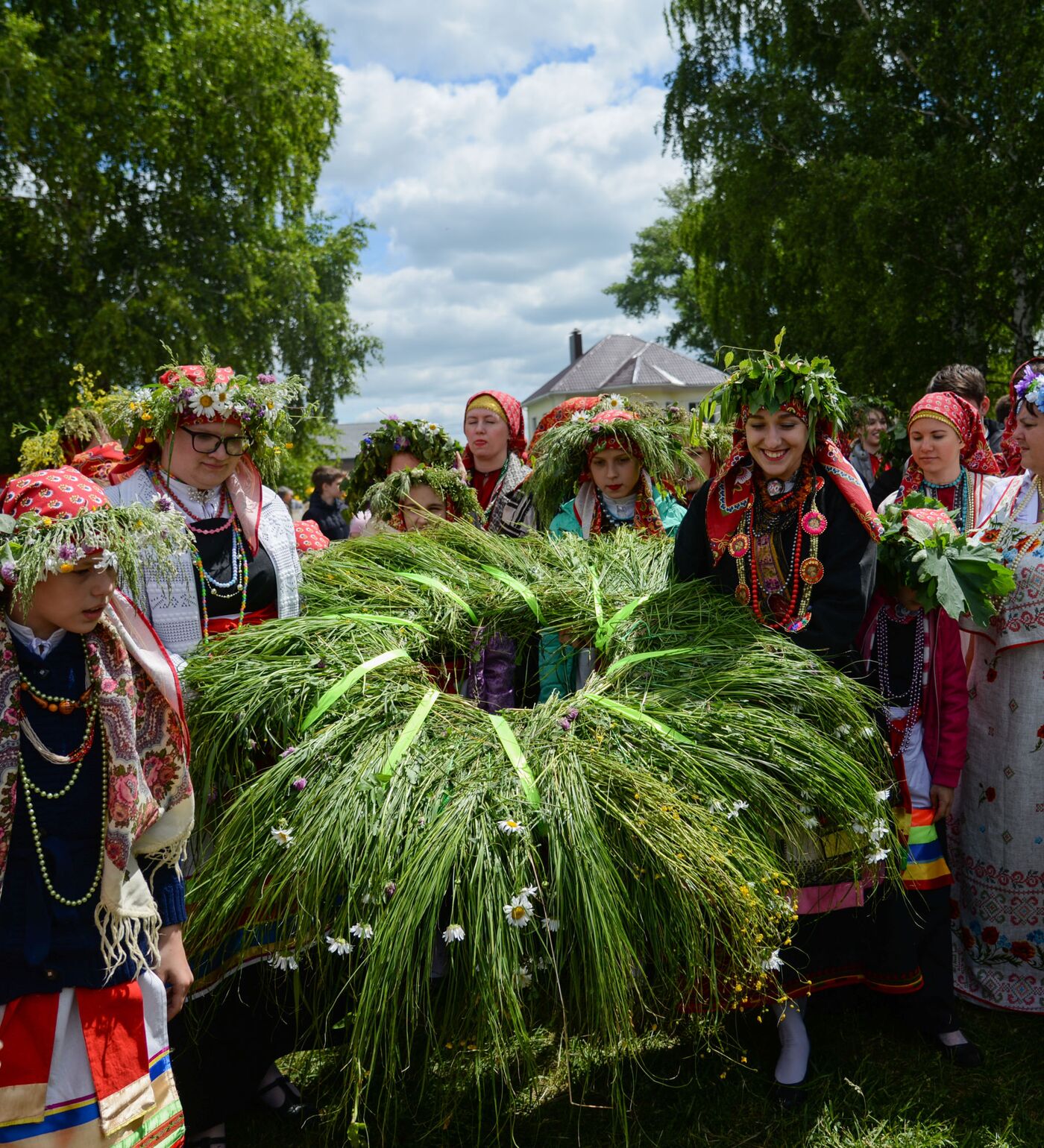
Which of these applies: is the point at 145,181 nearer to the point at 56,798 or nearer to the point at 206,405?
the point at 206,405

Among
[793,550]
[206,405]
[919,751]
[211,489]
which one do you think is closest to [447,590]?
[211,489]

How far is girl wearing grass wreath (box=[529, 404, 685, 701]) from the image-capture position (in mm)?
3830

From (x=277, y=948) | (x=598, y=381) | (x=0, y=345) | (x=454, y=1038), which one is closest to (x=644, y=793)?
(x=454, y=1038)

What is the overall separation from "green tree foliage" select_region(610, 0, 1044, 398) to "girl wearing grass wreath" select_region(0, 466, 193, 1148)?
12.5 metres

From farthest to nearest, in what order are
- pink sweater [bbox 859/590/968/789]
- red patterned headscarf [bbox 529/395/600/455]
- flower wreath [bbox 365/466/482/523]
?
red patterned headscarf [bbox 529/395/600/455]
flower wreath [bbox 365/466/482/523]
pink sweater [bbox 859/590/968/789]

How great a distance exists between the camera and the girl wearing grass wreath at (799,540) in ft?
9.08

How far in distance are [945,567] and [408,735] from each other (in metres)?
1.63

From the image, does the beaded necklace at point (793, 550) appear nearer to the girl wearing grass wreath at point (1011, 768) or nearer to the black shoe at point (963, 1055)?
the girl wearing grass wreath at point (1011, 768)

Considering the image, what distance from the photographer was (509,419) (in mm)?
4832

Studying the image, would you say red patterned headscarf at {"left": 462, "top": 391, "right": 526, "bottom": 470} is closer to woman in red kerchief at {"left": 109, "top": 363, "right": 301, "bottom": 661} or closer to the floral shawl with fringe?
woman in red kerchief at {"left": 109, "top": 363, "right": 301, "bottom": 661}

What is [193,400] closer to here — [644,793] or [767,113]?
[644,793]

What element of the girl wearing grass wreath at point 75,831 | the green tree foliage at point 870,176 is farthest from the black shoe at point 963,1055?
the green tree foliage at point 870,176

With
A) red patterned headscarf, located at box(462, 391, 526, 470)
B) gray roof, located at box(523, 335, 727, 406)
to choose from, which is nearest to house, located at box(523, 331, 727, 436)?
gray roof, located at box(523, 335, 727, 406)

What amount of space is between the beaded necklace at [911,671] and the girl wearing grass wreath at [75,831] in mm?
2086
